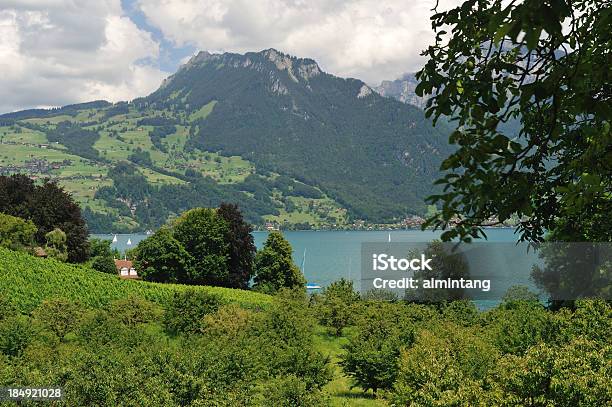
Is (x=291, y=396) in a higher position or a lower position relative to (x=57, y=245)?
lower

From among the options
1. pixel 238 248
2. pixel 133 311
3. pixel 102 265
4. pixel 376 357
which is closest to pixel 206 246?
pixel 238 248

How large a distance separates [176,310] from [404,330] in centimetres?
1468

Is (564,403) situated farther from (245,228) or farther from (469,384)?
(245,228)

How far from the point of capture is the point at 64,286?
131 feet

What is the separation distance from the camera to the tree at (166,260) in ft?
176

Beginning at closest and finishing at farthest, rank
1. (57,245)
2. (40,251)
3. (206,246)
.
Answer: (40,251), (57,245), (206,246)

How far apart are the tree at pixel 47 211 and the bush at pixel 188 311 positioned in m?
25.1

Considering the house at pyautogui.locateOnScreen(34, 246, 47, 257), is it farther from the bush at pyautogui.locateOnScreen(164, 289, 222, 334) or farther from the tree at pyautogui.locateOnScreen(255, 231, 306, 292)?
the bush at pyautogui.locateOnScreen(164, 289, 222, 334)

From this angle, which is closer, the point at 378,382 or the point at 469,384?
the point at 469,384

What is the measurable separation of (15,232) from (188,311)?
24726mm

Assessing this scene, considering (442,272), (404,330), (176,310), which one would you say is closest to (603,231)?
(404,330)

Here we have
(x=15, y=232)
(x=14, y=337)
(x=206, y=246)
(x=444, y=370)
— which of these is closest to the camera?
(x=444, y=370)

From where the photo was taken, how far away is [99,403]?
17625mm

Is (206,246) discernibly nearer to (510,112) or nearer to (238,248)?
(238,248)
